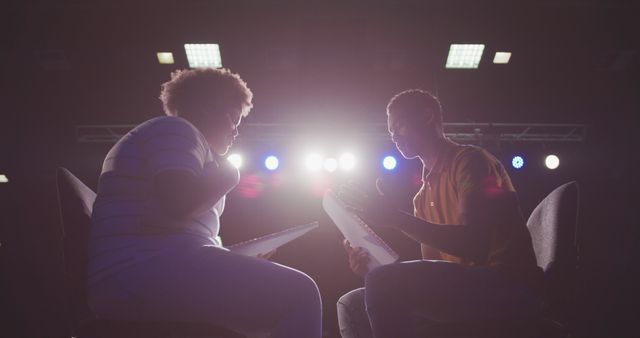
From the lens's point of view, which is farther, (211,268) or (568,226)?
(568,226)

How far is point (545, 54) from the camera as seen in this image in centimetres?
495

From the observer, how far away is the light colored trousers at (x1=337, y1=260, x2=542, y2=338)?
136cm

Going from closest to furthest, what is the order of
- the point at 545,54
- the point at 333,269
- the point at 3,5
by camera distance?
the point at 3,5
the point at 545,54
the point at 333,269

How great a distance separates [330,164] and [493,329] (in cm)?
366

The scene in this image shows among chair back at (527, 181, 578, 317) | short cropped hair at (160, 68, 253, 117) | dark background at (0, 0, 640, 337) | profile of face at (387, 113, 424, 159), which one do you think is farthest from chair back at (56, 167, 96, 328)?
dark background at (0, 0, 640, 337)

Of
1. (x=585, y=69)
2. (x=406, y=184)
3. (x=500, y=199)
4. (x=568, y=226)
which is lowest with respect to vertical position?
(x=406, y=184)

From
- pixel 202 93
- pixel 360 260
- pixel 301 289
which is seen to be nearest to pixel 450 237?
pixel 360 260

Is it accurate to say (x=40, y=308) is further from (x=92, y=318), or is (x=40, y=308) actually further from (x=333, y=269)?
(x=92, y=318)

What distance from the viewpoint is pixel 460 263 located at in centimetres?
148

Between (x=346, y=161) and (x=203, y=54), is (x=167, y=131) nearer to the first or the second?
(x=346, y=161)

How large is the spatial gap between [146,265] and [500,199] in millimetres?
1204

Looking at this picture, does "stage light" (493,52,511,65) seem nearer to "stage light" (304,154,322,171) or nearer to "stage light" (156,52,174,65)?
"stage light" (304,154,322,171)

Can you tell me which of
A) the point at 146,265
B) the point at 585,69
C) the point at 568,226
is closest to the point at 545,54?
the point at 585,69

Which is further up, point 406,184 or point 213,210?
point 213,210
